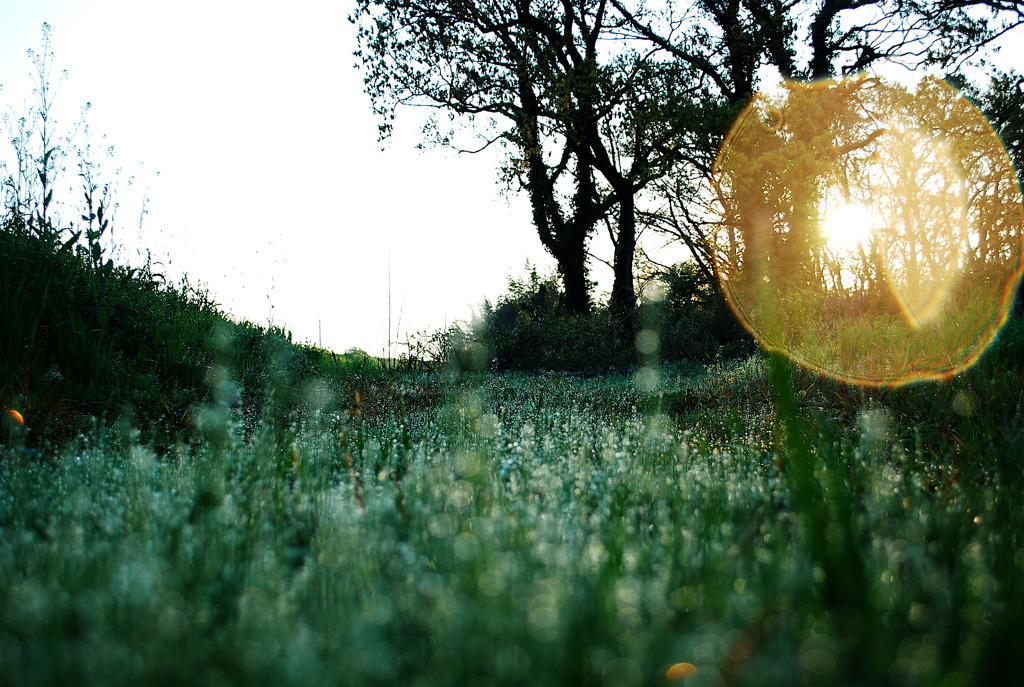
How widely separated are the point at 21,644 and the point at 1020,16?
60.5 ft

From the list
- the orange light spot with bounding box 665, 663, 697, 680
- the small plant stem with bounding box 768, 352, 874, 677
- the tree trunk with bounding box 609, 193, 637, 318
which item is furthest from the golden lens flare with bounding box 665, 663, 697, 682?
the tree trunk with bounding box 609, 193, 637, 318

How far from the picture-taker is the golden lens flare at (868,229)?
5.28 metres

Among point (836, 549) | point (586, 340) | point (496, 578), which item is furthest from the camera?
point (586, 340)

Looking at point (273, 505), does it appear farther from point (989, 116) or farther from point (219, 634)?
point (989, 116)

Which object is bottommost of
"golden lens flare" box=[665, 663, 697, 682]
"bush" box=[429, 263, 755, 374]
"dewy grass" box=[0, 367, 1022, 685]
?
"golden lens flare" box=[665, 663, 697, 682]

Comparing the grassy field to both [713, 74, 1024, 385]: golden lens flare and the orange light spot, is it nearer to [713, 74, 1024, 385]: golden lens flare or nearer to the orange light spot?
the orange light spot

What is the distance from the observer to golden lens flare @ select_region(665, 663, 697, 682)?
884 mm

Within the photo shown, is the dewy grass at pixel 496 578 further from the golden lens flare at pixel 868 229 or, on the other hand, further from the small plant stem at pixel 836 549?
the golden lens flare at pixel 868 229

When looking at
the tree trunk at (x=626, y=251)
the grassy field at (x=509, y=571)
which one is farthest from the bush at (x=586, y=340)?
the grassy field at (x=509, y=571)

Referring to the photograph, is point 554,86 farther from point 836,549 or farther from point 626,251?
point 836,549

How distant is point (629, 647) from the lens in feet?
3.05

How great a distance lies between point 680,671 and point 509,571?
0.40 meters

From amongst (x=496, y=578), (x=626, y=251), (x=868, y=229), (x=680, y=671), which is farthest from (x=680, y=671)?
(x=626, y=251)

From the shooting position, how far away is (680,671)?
0.90 metres
